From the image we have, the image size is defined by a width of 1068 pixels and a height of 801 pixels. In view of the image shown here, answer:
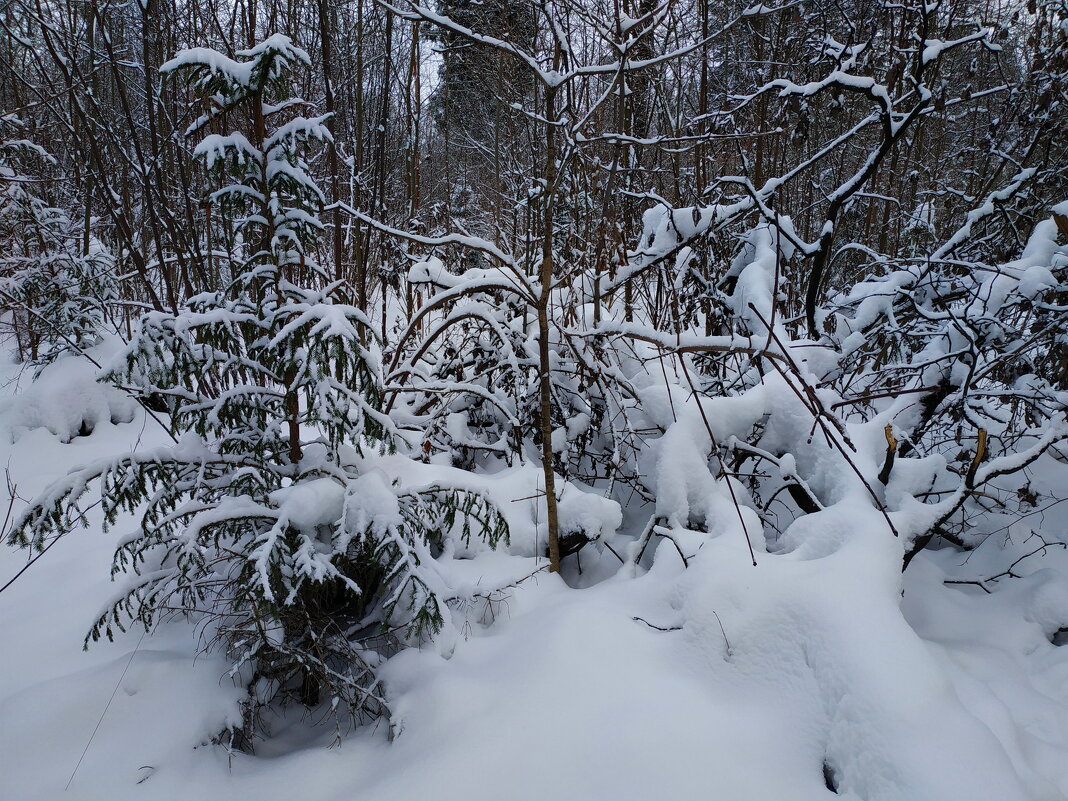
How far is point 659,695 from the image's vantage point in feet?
5.46

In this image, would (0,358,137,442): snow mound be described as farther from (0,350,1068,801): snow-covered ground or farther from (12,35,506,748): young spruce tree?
(12,35,506,748): young spruce tree

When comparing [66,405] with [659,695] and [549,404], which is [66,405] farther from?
[659,695]

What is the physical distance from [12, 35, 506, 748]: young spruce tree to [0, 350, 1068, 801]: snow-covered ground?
0.18m

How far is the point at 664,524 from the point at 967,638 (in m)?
1.13

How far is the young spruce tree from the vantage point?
5.81 ft

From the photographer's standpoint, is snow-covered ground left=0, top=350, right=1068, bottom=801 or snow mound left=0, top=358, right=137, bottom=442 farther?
snow mound left=0, top=358, right=137, bottom=442

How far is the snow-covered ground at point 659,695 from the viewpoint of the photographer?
1438 millimetres

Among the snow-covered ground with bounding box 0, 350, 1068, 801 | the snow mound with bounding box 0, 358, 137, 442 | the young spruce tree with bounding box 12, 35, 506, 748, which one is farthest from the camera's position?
the snow mound with bounding box 0, 358, 137, 442

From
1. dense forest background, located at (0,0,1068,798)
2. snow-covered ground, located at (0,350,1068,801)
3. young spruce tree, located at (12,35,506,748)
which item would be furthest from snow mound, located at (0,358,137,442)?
young spruce tree, located at (12,35,506,748)

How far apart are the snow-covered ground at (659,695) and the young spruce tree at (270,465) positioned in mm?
184

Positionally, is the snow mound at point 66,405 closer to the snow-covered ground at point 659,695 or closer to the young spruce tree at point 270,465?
the snow-covered ground at point 659,695

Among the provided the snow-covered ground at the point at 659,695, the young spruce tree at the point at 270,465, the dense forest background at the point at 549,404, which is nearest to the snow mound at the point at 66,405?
the dense forest background at the point at 549,404

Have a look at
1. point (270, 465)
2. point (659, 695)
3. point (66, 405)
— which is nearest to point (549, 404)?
point (270, 465)

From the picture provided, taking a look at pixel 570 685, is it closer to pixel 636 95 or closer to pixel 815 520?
pixel 815 520
